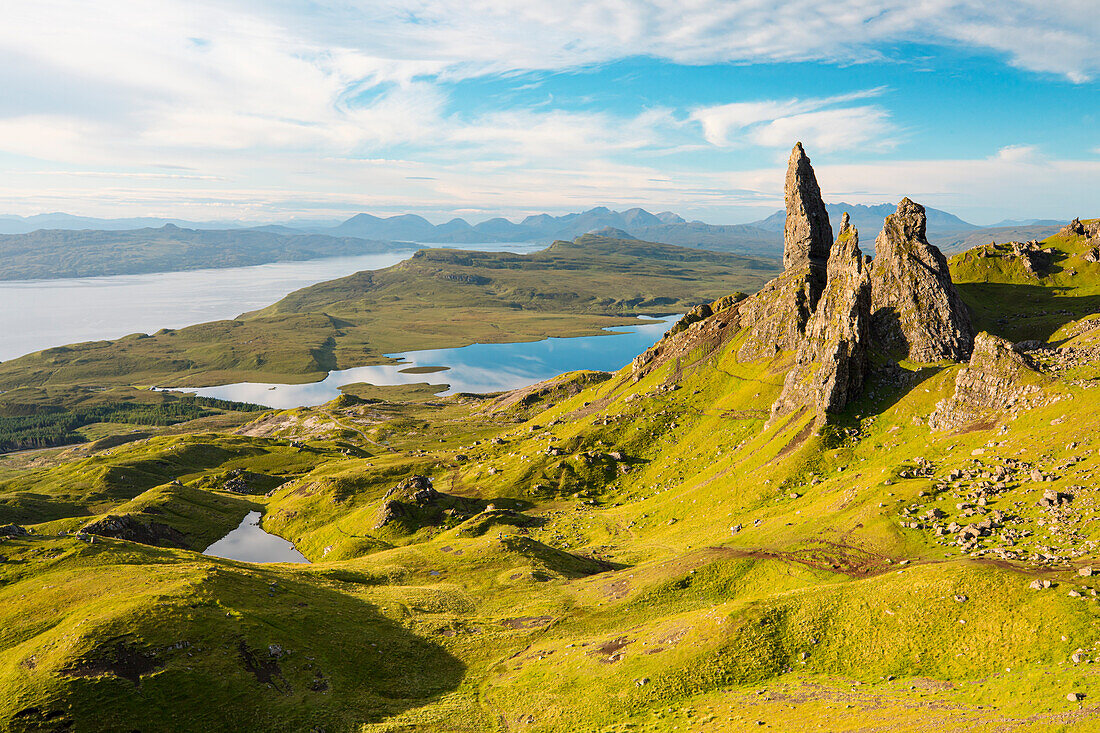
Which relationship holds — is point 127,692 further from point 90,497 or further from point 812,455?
point 90,497

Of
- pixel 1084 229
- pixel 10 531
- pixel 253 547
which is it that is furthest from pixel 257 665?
pixel 1084 229

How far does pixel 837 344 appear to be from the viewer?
106688 mm

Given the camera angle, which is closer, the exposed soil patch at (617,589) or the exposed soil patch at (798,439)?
the exposed soil patch at (617,589)

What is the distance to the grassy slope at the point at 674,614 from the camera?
45.2 m

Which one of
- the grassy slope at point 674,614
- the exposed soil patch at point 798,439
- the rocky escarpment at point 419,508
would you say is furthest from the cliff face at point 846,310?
the rocky escarpment at point 419,508

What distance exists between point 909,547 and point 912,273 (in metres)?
78.1

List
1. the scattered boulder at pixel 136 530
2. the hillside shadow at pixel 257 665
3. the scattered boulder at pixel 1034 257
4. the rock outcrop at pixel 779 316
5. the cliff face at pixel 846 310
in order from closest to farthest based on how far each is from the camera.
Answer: the hillside shadow at pixel 257 665 < the scattered boulder at pixel 136 530 < the cliff face at pixel 846 310 < the rock outcrop at pixel 779 316 < the scattered boulder at pixel 1034 257

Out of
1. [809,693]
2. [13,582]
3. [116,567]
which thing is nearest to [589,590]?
[809,693]

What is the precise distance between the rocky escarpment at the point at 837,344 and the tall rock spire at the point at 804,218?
24302 mm

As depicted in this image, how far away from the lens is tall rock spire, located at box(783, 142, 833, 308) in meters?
173

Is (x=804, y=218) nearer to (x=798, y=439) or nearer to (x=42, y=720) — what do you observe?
(x=798, y=439)

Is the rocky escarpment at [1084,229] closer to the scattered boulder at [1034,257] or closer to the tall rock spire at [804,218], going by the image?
the scattered boulder at [1034,257]

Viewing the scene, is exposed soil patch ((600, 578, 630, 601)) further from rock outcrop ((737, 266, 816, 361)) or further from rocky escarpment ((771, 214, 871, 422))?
rock outcrop ((737, 266, 816, 361))

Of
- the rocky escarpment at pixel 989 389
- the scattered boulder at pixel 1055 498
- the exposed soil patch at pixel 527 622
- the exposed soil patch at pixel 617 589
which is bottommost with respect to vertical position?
the exposed soil patch at pixel 527 622
